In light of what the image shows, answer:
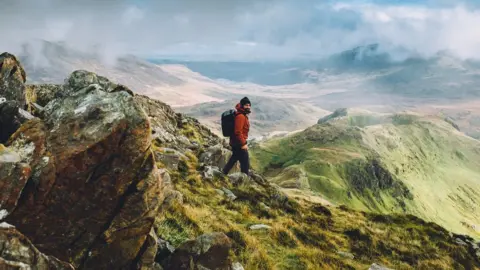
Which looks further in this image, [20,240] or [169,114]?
[169,114]

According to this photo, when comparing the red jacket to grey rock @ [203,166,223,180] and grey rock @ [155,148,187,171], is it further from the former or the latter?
grey rock @ [155,148,187,171]

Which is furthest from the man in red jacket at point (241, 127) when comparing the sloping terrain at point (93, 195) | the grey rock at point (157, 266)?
the grey rock at point (157, 266)

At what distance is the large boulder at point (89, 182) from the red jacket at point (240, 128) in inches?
570

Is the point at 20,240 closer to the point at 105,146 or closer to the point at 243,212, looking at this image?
A: the point at 105,146

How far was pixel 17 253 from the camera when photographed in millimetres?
7633

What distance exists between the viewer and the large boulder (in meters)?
8.88

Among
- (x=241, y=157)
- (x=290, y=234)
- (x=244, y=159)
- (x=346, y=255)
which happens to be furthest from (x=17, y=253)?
(x=244, y=159)

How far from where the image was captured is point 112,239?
31.8ft

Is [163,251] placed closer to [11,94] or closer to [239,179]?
[11,94]

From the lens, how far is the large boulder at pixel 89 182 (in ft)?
29.1

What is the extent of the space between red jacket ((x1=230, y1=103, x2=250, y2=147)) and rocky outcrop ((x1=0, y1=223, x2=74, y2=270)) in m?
17.3

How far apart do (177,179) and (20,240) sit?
719 inches

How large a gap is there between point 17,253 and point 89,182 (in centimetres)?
217

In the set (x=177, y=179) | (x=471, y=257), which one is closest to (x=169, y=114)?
(x=177, y=179)
